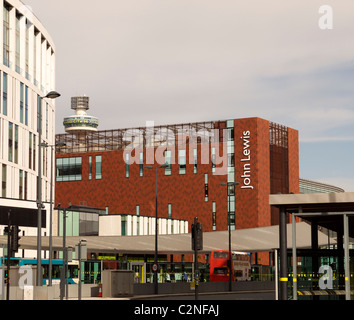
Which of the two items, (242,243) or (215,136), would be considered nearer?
(242,243)

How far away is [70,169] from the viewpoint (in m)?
128

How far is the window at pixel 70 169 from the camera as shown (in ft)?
417

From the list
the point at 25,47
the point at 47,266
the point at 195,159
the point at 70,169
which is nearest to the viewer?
the point at 47,266

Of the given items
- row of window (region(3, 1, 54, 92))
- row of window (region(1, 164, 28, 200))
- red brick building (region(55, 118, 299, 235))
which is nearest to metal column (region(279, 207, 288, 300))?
row of window (region(1, 164, 28, 200))

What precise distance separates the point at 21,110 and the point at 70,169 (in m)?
49.0

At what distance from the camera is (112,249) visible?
74438 mm

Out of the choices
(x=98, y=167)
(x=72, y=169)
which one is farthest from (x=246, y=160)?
(x=72, y=169)

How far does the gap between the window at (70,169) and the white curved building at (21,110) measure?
38412mm

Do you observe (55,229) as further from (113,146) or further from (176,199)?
(113,146)

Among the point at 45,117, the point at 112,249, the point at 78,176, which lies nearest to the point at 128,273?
the point at 112,249

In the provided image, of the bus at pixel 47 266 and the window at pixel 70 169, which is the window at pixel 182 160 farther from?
the bus at pixel 47 266

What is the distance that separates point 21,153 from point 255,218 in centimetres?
4284

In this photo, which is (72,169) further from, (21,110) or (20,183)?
(21,110)
